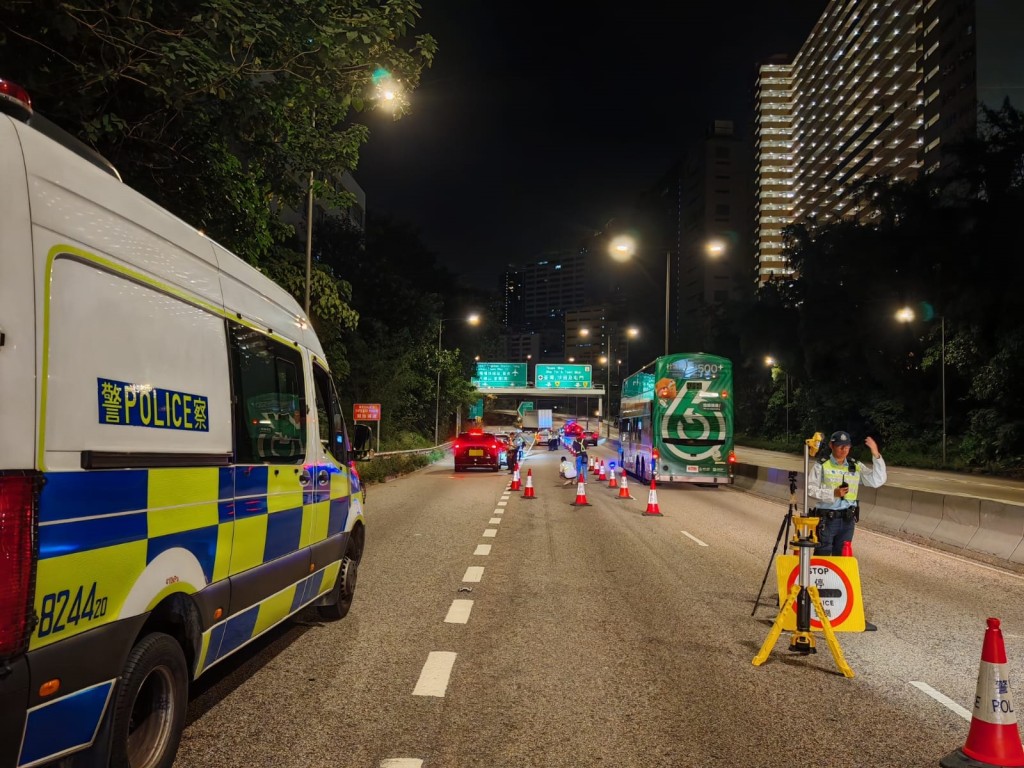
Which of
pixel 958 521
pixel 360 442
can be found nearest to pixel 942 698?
pixel 360 442

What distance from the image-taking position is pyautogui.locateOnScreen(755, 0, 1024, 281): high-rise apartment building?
84750mm

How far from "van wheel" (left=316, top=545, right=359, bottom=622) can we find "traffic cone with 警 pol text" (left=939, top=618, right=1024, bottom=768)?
483 centimetres

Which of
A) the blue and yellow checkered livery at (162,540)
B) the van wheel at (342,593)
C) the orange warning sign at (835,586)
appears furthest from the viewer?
the van wheel at (342,593)

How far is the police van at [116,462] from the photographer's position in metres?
2.79

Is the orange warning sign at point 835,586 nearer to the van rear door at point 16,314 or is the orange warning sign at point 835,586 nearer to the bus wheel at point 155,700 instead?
the bus wheel at point 155,700

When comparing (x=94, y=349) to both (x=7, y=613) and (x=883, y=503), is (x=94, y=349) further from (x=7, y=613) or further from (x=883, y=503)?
(x=883, y=503)

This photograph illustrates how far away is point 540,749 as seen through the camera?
434cm

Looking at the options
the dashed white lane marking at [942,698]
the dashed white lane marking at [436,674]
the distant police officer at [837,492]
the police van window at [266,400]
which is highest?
the police van window at [266,400]

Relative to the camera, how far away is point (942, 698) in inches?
212

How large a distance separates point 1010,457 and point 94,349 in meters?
45.8

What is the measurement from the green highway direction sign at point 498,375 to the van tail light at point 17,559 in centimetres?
6078

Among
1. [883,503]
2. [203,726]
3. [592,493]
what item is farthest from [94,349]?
[592,493]

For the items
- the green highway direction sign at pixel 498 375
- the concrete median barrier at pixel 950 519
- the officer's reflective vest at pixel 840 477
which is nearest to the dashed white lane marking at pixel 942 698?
the officer's reflective vest at pixel 840 477

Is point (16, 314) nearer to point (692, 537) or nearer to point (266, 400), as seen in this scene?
point (266, 400)
